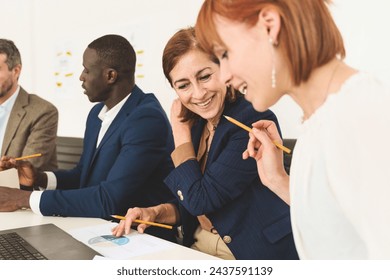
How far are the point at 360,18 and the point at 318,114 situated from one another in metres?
0.94

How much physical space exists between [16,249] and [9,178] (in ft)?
1.72

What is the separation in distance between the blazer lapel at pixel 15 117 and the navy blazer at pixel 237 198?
Result: 45.3 inches

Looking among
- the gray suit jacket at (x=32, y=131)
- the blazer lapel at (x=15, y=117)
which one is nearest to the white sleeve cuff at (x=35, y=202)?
the gray suit jacket at (x=32, y=131)

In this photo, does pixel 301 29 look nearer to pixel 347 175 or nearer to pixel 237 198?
pixel 347 175

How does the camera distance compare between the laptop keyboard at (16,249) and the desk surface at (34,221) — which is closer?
the laptop keyboard at (16,249)

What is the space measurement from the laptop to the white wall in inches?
39.8

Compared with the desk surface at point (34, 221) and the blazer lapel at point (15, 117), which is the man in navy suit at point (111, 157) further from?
the blazer lapel at point (15, 117)

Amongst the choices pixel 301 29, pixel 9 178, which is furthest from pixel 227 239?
pixel 9 178

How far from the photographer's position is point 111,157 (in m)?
1.39

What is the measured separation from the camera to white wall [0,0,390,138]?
1401 millimetres

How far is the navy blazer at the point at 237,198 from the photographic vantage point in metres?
1.08

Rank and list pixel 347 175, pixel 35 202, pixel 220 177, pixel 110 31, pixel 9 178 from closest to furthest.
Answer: pixel 347 175 → pixel 220 177 → pixel 35 202 → pixel 9 178 → pixel 110 31
